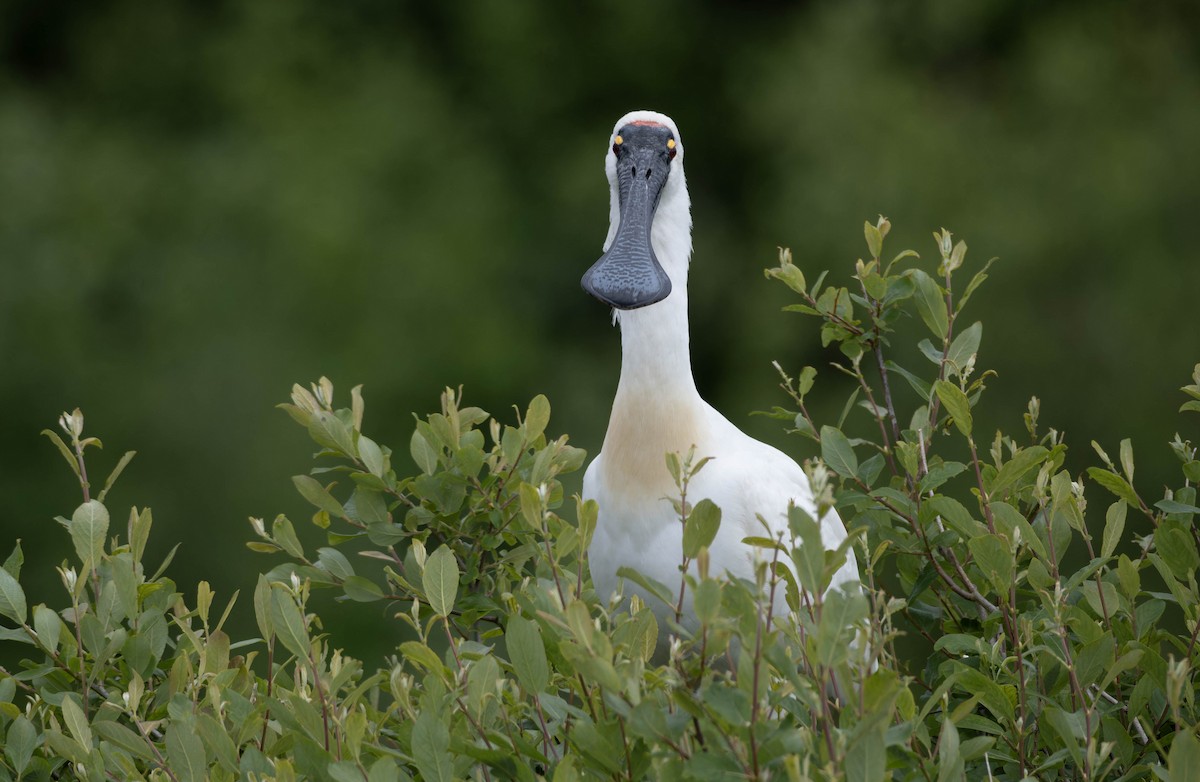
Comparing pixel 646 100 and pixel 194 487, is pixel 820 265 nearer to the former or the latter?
pixel 646 100

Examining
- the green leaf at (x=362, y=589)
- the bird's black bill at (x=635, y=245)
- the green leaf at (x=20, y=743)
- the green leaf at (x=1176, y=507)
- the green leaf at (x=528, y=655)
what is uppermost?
the bird's black bill at (x=635, y=245)

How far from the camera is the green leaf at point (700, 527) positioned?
62.2 inches

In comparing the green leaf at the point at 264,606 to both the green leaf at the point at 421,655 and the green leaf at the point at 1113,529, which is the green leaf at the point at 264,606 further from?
the green leaf at the point at 1113,529

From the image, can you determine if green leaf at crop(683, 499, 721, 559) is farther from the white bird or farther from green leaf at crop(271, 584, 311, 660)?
the white bird

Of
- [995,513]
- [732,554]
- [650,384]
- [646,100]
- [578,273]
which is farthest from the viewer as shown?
[646,100]

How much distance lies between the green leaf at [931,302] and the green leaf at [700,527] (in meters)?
0.78

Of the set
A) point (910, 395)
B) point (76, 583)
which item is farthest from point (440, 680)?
point (910, 395)

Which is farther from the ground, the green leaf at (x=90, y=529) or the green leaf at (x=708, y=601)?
the green leaf at (x=708, y=601)

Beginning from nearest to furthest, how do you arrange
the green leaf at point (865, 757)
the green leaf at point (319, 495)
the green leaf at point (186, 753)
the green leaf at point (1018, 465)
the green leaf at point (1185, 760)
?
the green leaf at point (865, 757), the green leaf at point (1185, 760), the green leaf at point (186, 753), the green leaf at point (1018, 465), the green leaf at point (319, 495)

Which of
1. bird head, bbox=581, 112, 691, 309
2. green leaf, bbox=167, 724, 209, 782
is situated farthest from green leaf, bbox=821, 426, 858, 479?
green leaf, bbox=167, 724, 209, 782

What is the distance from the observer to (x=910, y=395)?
8.37m

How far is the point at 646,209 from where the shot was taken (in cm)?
301

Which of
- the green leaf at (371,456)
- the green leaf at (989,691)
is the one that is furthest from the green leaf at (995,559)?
the green leaf at (371,456)

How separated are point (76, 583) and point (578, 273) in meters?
7.92
